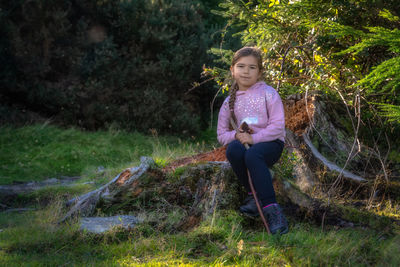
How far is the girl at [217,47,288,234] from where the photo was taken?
3.48 m

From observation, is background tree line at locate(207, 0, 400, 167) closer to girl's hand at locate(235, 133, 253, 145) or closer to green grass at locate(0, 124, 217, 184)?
girl's hand at locate(235, 133, 253, 145)

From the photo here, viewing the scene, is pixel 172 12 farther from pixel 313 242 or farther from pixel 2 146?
pixel 313 242

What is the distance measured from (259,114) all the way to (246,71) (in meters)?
0.44

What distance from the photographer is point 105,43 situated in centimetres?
1099

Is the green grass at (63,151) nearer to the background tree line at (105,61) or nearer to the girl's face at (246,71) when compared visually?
the background tree line at (105,61)

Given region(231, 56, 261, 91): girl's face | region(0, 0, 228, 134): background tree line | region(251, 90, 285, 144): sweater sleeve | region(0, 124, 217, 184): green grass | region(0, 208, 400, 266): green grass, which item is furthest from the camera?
region(0, 0, 228, 134): background tree line

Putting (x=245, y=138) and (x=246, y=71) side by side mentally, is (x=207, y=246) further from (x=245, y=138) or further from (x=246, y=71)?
(x=246, y=71)

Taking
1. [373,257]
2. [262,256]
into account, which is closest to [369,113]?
[373,257]

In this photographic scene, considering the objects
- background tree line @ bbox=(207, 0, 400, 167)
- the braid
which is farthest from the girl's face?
background tree line @ bbox=(207, 0, 400, 167)

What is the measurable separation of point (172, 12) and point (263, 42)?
6216 mm

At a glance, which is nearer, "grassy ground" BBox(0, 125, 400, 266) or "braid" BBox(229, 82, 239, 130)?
"grassy ground" BBox(0, 125, 400, 266)

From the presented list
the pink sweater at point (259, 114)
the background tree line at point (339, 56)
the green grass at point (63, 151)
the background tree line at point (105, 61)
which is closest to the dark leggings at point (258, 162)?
the pink sweater at point (259, 114)

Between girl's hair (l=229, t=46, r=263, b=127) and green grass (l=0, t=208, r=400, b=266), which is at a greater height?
girl's hair (l=229, t=46, r=263, b=127)

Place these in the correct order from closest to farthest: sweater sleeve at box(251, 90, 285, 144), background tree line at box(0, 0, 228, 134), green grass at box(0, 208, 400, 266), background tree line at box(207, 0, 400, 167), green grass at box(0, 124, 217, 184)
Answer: green grass at box(0, 208, 400, 266) → sweater sleeve at box(251, 90, 285, 144) → background tree line at box(207, 0, 400, 167) → green grass at box(0, 124, 217, 184) → background tree line at box(0, 0, 228, 134)
